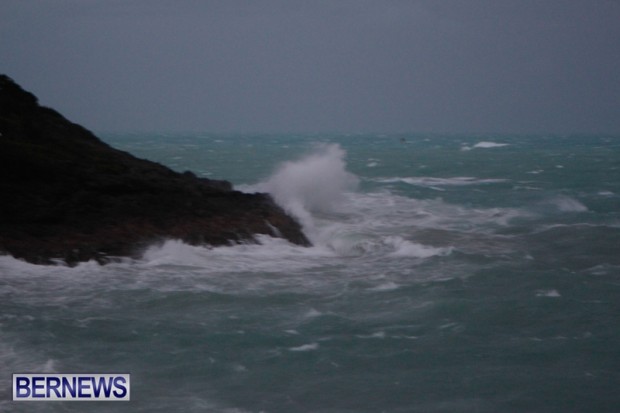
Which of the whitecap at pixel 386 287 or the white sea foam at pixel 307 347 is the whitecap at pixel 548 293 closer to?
the whitecap at pixel 386 287

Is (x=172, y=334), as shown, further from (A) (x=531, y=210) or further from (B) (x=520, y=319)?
(A) (x=531, y=210)

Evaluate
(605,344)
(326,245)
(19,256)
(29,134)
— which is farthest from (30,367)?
(29,134)

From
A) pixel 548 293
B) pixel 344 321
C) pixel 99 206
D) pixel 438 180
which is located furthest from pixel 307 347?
pixel 438 180

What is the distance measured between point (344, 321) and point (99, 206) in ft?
27.9

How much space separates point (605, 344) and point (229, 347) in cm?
631

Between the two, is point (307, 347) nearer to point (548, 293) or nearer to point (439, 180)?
point (548, 293)

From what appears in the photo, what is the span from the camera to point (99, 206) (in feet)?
63.4

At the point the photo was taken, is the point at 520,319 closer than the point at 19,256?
Yes

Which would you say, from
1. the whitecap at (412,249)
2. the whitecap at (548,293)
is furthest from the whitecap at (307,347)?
the whitecap at (412,249)

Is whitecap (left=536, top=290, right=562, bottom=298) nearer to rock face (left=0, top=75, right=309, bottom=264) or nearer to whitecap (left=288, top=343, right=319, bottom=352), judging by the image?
whitecap (left=288, top=343, right=319, bottom=352)

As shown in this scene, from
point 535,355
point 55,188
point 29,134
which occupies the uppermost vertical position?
point 29,134

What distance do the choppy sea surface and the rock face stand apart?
0.66 metres

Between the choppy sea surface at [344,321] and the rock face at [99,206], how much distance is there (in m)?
0.66

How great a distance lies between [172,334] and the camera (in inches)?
508
